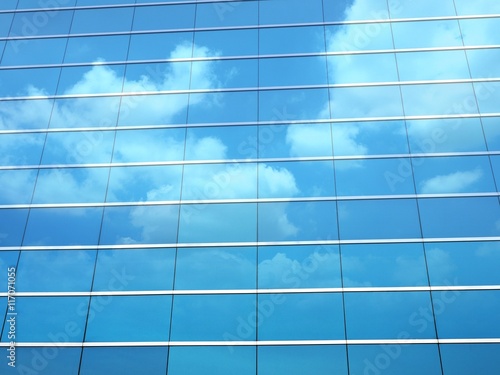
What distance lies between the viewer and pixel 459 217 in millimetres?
12406

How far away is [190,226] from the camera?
1285cm

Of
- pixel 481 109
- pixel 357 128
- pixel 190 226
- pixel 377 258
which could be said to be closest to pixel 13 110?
pixel 190 226

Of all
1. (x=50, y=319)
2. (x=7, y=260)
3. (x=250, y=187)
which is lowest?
(x=50, y=319)

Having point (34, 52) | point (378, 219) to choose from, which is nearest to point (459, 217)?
point (378, 219)

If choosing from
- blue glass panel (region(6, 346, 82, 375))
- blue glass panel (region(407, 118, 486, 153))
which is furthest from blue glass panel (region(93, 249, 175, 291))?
blue glass panel (region(407, 118, 486, 153))

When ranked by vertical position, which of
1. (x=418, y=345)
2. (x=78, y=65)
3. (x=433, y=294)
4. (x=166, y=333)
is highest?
(x=78, y=65)

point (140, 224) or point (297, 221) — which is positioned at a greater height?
point (297, 221)

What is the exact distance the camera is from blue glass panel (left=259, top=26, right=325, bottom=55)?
15320mm

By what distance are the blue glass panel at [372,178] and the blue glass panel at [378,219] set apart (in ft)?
1.22

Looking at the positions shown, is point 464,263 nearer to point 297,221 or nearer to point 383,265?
point 383,265

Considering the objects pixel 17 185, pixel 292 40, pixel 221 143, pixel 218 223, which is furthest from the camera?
pixel 292 40

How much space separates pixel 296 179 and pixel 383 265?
3743 millimetres

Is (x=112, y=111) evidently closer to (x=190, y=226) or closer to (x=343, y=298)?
(x=190, y=226)

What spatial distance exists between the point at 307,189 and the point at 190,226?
12.8ft
